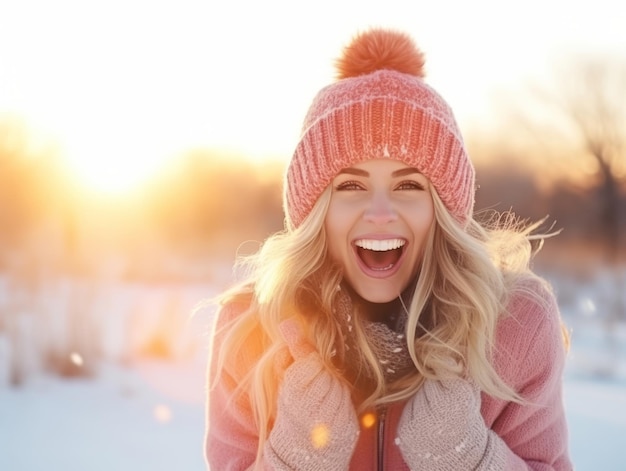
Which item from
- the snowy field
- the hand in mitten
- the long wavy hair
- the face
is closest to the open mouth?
the face

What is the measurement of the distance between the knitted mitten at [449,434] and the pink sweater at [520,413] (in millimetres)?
146

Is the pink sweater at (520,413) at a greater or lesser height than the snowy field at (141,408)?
greater

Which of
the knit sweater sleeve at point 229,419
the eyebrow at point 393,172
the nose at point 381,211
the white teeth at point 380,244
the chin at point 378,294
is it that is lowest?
the knit sweater sleeve at point 229,419

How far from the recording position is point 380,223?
2.33 meters

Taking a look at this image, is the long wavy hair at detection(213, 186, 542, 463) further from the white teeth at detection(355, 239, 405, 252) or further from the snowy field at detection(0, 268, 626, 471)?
the snowy field at detection(0, 268, 626, 471)

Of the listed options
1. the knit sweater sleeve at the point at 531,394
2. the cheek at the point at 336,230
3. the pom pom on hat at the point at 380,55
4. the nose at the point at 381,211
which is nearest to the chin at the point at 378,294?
the cheek at the point at 336,230

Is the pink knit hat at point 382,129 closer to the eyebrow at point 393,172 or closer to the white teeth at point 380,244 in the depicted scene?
the eyebrow at point 393,172

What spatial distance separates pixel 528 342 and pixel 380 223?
637 millimetres

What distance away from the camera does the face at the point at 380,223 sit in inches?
93.0

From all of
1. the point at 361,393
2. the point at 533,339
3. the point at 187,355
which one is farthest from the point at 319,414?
the point at 187,355

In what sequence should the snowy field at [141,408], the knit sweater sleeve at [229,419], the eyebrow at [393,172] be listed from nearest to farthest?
the eyebrow at [393,172]
the knit sweater sleeve at [229,419]
the snowy field at [141,408]

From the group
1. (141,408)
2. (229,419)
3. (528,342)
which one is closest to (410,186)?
(528,342)

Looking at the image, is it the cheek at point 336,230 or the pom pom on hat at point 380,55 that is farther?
the pom pom on hat at point 380,55

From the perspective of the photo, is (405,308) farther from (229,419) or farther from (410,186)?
(229,419)
